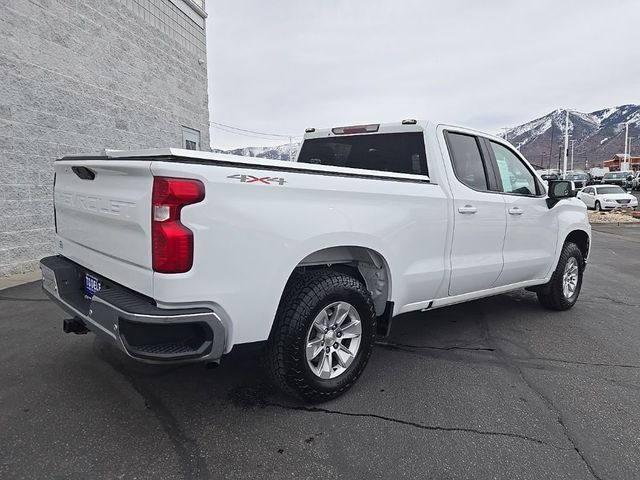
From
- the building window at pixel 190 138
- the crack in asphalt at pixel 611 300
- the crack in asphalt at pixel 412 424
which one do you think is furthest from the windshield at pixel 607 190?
the crack in asphalt at pixel 412 424

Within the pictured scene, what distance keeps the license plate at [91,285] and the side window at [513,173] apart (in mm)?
3645

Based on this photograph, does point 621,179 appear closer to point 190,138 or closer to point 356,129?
point 190,138

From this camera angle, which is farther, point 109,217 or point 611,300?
point 611,300

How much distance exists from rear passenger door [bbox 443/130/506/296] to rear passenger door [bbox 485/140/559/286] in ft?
0.49

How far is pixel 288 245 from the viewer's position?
2.60 meters

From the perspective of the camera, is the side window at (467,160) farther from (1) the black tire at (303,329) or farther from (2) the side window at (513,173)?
(1) the black tire at (303,329)

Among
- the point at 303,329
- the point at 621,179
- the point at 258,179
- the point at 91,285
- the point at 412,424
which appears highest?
the point at 621,179

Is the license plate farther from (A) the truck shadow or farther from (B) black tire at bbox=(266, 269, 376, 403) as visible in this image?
(B) black tire at bbox=(266, 269, 376, 403)

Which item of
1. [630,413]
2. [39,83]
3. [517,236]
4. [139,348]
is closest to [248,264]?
[139,348]

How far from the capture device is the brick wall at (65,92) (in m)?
6.34

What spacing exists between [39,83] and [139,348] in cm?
613

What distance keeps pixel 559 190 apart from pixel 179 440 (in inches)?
171

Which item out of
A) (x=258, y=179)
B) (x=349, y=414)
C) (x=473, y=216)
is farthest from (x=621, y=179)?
(x=258, y=179)

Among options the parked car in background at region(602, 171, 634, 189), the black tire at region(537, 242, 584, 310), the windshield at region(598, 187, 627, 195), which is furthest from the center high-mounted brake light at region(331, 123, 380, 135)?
the parked car in background at region(602, 171, 634, 189)
